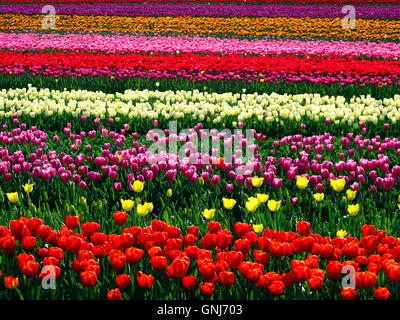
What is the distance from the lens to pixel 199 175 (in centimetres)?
481

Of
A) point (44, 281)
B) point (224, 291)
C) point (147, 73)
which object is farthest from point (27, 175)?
point (147, 73)

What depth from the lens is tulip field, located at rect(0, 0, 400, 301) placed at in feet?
8.46

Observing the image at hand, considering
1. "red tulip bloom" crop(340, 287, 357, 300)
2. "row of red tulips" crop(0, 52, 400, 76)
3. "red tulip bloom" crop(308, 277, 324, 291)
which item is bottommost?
"red tulip bloom" crop(340, 287, 357, 300)

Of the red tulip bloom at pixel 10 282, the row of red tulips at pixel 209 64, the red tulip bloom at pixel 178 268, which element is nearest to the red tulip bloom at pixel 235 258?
the red tulip bloom at pixel 178 268

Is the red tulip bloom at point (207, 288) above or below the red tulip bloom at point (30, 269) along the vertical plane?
below

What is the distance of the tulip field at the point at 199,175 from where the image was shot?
2.58 metres

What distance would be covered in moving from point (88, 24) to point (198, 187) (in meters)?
19.4

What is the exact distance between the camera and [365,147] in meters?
5.55

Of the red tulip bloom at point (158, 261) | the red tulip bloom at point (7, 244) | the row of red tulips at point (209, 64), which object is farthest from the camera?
the row of red tulips at point (209, 64)

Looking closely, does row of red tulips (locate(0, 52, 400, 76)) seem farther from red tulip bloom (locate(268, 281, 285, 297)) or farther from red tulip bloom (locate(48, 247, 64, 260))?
red tulip bloom (locate(268, 281, 285, 297))

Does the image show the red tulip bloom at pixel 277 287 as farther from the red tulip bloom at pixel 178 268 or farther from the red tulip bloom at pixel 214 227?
the red tulip bloom at pixel 214 227

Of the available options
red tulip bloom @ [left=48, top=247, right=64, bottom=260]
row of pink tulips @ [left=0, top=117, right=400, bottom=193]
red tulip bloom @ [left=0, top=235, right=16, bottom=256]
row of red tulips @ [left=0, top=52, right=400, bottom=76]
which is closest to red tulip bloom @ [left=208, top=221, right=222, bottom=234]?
red tulip bloom @ [left=48, top=247, right=64, bottom=260]

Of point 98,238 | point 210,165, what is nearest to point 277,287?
point 98,238

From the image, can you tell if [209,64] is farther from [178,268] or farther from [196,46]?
[178,268]
